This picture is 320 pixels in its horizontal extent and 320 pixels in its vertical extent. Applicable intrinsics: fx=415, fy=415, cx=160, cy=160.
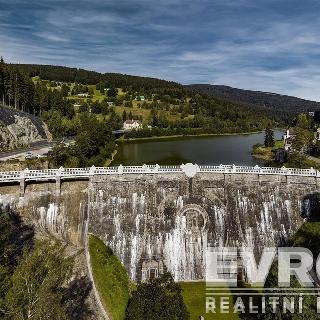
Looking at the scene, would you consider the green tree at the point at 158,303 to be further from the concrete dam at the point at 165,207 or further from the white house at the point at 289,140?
the white house at the point at 289,140

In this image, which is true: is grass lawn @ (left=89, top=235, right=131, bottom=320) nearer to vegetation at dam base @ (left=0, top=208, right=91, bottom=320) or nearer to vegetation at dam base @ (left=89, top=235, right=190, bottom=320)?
vegetation at dam base @ (left=89, top=235, right=190, bottom=320)

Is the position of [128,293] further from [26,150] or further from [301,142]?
[301,142]

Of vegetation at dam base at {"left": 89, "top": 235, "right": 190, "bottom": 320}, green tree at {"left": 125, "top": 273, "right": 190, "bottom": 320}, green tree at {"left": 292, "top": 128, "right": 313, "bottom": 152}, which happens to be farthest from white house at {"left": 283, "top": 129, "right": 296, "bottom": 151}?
green tree at {"left": 125, "top": 273, "right": 190, "bottom": 320}

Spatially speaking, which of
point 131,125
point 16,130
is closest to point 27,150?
point 16,130

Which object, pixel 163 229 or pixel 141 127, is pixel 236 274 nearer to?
pixel 163 229

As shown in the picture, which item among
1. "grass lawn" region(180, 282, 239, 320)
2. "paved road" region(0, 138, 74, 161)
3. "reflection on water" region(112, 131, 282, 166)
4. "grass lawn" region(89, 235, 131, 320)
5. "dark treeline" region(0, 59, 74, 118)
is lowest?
"grass lawn" region(180, 282, 239, 320)

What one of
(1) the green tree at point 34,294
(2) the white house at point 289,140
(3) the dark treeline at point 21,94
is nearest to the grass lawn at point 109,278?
(1) the green tree at point 34,294

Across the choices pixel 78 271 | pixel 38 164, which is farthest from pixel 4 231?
pixel 38 164
